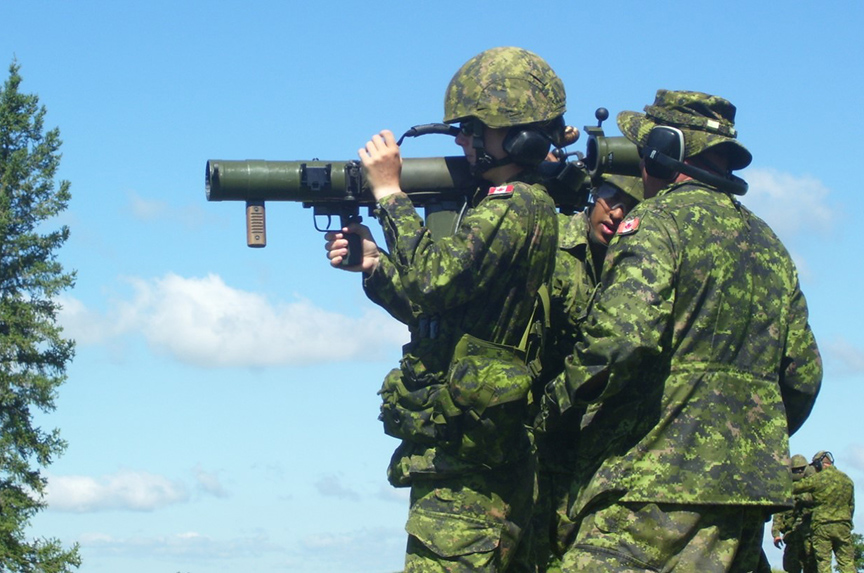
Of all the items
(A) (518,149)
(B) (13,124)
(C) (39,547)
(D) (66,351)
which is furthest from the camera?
(B) (13,124)

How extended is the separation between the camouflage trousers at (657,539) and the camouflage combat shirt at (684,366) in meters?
0.07

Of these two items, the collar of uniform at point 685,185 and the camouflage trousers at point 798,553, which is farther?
the camouflage trousers at point 798,553

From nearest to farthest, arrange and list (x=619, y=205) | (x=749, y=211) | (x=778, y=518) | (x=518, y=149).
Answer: (x=749, y=211) < (x=518, y=149) < (x=619, y=205) < (x=778, y=518)

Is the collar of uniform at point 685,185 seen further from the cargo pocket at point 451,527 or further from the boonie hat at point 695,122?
the cargo pocket at point 451,527

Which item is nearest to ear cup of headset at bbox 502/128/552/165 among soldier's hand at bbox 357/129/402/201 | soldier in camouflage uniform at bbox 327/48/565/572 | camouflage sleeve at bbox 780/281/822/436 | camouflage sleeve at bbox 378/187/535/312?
soldier in camouflage uniform at bbox 327/48/565/572

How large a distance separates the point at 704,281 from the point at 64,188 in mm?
37498

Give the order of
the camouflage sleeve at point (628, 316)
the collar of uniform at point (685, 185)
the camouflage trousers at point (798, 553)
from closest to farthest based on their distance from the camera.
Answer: the camouflage sleeve at point (628, 316) < the collar of uniform at point (685, 185) < the camouflage trousers at point (798, 553)

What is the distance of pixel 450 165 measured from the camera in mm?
7449

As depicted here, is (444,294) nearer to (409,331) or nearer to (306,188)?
(409,331)

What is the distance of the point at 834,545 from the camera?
2272 centimetres

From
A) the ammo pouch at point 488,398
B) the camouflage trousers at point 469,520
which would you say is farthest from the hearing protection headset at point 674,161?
the camouflage trousers at point 469,520

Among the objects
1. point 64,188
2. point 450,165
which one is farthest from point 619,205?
point 64,188

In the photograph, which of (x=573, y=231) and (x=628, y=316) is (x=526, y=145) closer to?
(x=573, y=231)

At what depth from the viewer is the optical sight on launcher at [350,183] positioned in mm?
7324
